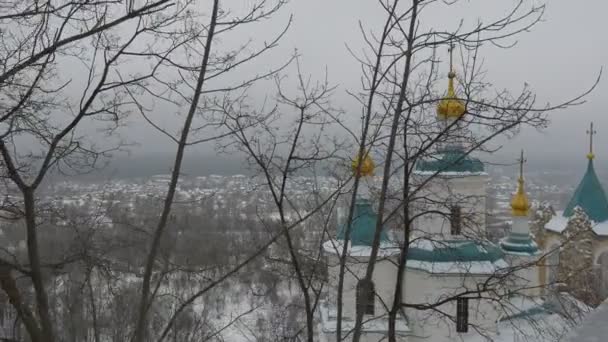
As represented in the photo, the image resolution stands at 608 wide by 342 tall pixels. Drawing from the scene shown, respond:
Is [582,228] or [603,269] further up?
[582,228]

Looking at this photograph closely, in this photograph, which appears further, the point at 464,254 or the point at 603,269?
the point at 603,269

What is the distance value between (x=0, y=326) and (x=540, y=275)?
1311 centimetres

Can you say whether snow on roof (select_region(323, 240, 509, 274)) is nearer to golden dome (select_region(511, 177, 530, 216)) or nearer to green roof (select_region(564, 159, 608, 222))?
golden dome (select_region(511, 177, 530, 216))

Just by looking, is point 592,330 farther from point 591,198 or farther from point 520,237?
point 591,198

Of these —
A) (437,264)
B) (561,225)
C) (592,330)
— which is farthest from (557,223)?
(592,330)

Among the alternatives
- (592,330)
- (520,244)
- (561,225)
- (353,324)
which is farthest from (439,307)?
(592,330)

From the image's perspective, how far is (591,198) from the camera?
1883cm

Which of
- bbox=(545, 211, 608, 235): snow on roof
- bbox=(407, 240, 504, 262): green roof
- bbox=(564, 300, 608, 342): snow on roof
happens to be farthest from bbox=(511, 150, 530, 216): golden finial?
bbox=(564, 300, 608, 342): snow on roof

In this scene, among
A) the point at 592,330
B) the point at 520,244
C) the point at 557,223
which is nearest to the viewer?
the point at 592,330

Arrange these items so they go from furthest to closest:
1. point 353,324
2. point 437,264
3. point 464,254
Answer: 1. point 437,264
2. point 353,324
3. point 464,254

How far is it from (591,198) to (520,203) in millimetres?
6938

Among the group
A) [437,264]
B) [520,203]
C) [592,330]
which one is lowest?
[437,264]

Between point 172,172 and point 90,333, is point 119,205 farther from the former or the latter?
point 90,333

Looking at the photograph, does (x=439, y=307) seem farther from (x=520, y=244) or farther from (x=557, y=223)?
(x=557, y=223)
